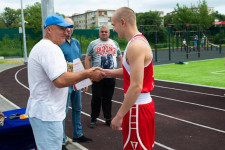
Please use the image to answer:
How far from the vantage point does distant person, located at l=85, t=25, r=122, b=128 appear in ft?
18.8

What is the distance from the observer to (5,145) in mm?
3656

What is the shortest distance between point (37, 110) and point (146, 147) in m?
1.12

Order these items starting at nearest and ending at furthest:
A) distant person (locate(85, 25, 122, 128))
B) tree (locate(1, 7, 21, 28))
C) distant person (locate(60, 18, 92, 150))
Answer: distant person (locate(60, 18, 92, 150))
distant person (locate(85, 25, 122, 128))
tree (locate(1, 7, 21, 28))

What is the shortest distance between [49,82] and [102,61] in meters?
3.20

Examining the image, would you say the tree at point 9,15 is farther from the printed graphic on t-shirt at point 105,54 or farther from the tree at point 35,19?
the printed graphic on t-shirt at point 105,54

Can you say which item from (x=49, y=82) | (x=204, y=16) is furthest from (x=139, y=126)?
(x=204, y=16)

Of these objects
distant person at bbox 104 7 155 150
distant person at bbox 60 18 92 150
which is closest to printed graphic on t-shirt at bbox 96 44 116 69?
distant person at bbox 60 18 92 150

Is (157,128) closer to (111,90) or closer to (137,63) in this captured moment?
(111,90)

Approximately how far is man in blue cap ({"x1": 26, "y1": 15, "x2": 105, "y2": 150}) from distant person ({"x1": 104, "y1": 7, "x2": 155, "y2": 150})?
0.44 metres

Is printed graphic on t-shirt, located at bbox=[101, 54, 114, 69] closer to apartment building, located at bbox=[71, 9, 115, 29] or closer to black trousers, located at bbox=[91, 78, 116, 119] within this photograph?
black trousers, located at bbox=[91, 78, 116, 119]

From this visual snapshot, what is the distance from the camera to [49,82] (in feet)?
8.50

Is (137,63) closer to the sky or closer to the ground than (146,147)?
closer to the sky

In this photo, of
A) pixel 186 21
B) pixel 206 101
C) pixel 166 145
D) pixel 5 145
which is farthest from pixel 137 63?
pixel 186 21

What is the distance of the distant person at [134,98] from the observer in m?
2.52
